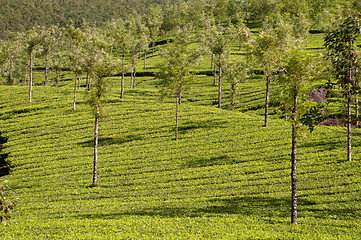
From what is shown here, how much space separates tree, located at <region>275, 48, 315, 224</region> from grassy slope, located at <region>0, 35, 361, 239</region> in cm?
400

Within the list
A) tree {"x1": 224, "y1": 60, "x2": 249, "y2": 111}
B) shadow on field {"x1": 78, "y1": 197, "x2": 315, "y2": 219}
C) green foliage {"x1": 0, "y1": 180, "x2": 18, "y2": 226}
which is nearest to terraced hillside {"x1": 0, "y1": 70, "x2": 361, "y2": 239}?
shadow on field {"x1": 78, "y1": 197, "x2": 315, "y2": 219}

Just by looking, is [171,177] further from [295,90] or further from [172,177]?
[295,90]

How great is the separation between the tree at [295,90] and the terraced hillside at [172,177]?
3.98 m

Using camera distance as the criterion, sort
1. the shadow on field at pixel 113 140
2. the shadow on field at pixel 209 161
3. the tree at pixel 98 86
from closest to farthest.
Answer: the tree at pixel 98 86 → the shadow on field at pixel 209 161 → the shadow on field at pixel 113 140

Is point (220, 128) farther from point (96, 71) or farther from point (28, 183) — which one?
point (28, 183)

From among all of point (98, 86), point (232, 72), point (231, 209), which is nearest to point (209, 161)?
point (231, 209)

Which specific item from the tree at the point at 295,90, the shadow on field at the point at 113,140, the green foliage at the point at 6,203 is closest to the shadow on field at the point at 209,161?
the shadow on field at the point at 113,140

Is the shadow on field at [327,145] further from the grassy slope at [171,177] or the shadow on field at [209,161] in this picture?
the shadow on field at [209,161]

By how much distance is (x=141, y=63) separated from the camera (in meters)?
140

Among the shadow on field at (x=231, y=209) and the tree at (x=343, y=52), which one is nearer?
the tree at (x=343, y=52)

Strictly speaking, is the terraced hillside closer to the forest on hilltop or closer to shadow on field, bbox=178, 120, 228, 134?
shadow on field, bbox=178, 120, 228, 134

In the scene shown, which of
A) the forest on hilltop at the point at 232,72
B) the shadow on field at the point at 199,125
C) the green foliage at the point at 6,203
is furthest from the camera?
the shadow on field at the point at 199,125

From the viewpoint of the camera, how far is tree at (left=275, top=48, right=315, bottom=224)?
2208cm

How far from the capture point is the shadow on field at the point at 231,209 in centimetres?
2533
